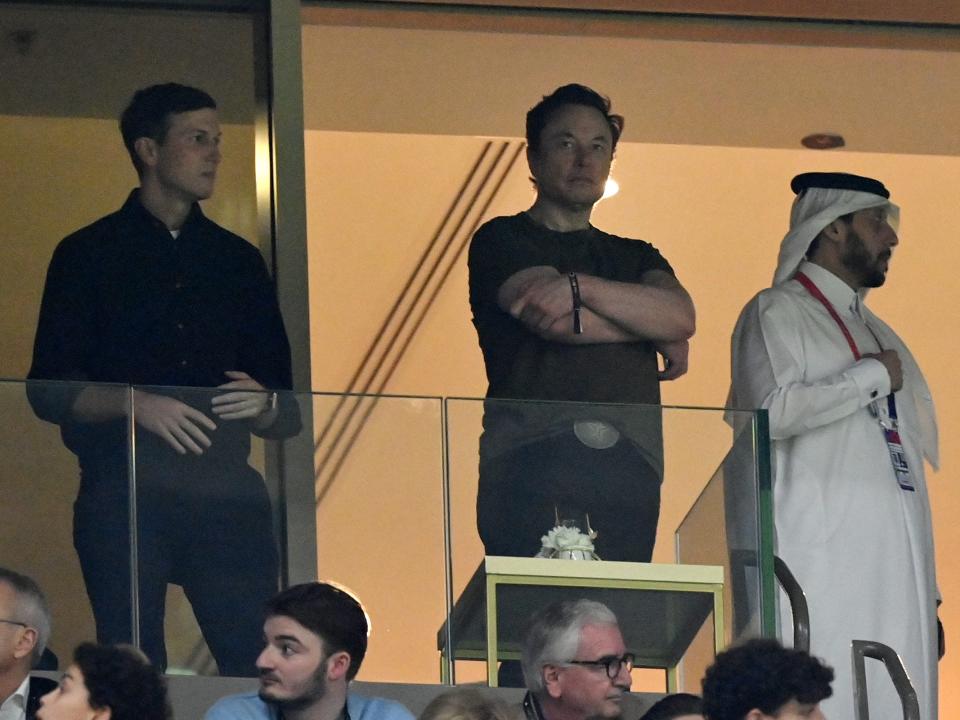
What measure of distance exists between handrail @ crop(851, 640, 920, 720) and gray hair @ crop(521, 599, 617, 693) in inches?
30.2

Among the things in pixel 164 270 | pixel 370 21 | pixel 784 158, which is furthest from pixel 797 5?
pixel 164 270

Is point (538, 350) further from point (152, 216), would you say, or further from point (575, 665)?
point (575, 665)

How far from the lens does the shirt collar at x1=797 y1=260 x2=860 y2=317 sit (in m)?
6.79

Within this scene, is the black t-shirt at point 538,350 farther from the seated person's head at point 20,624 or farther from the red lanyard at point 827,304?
the seated person's head at point 20,624

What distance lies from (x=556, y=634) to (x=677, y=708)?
0.28 metres

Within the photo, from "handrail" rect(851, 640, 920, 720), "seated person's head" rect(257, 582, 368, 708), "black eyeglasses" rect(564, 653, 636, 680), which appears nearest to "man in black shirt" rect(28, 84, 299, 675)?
"seated person's head" rect(257, 582, 368, 708)

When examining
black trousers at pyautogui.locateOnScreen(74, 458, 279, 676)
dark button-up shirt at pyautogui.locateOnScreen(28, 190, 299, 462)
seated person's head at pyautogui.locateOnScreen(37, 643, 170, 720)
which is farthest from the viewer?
dark button-up shirt at pyautogui.locateOnScreen(28, 190, 299, 462)

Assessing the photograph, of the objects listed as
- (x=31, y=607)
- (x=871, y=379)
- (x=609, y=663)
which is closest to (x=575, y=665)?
(x=609, y=663)

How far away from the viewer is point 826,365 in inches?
260

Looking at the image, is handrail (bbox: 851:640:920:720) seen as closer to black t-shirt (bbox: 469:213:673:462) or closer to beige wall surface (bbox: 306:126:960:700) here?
black t-shirt (bbox: 469:213:673:462)

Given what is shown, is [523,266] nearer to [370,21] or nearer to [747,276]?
[370,21]

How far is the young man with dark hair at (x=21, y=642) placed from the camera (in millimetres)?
5059

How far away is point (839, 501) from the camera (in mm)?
6531

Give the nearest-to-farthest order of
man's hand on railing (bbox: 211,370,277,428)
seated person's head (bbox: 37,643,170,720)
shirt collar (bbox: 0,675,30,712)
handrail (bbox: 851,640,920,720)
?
seated person's head (bbox: 37,643,170,720)
shirt collar (bbox: 0,675,30,712)
man's hand on railing (bbox: 211,370,277,428)
handrail (bbox: 851,640,920,720)
